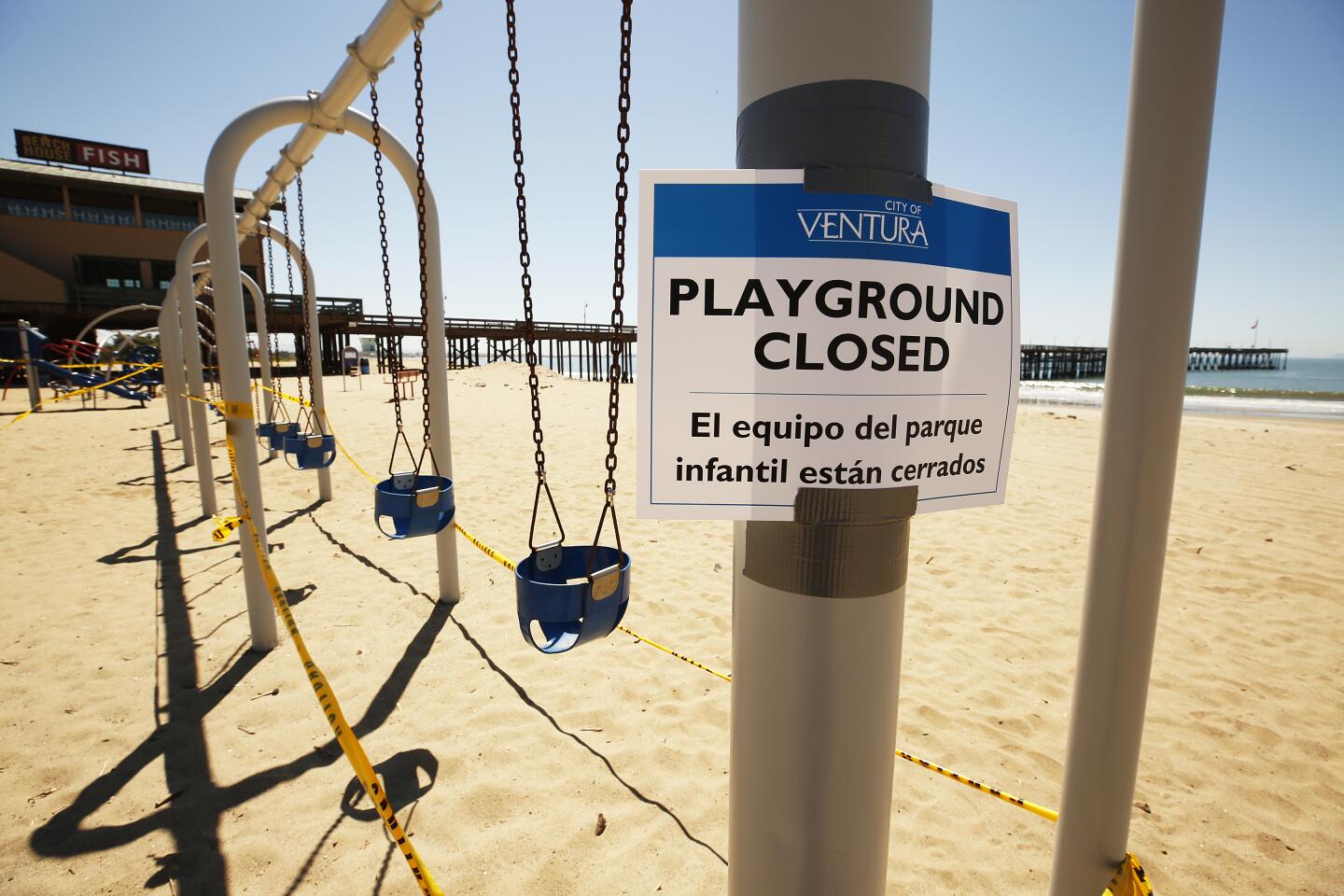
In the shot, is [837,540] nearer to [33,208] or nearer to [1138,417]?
[1138,417]

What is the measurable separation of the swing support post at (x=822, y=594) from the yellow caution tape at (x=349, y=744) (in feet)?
4.30

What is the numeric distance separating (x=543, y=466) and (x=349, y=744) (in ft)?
4.42

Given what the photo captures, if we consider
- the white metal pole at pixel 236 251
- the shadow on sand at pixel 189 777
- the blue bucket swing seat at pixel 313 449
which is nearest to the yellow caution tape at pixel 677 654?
the shadow on sand at pixel 189 777

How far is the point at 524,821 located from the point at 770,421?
2371 mm

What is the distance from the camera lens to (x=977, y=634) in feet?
13.8

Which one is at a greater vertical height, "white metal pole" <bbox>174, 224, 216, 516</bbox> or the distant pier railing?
the distant pier railing

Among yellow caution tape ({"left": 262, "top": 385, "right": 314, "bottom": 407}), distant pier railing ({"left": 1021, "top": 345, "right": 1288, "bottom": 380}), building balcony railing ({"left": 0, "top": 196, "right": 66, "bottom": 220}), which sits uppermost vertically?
building balcony railing ({"left": 0, "top": 196, "right": 66, "bottom": 220})

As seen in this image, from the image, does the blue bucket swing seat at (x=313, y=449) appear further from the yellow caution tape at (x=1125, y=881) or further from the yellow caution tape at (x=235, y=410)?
the yellow caution tape at (x=1125, y=881)

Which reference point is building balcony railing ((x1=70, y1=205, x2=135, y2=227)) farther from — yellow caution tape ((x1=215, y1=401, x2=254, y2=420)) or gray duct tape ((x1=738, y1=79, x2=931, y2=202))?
gray duct tape ((x1=738, y1=79, x2=931, y2=202))

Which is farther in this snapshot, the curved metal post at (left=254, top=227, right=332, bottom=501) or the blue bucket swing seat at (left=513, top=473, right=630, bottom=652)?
the curved metal post at (left=254, top=227, right=332, bottom=501)

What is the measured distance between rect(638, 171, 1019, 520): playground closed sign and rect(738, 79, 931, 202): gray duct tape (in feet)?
0.08

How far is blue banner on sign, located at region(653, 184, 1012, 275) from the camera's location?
0.98m

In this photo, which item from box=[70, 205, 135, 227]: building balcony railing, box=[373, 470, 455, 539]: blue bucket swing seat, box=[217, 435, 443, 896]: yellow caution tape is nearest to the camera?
box=[217, 435, 443, 896]: yellow caution tape

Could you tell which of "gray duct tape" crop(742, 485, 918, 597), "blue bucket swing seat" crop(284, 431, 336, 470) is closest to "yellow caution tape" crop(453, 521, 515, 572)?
"blue bucket swing seat" crop(284, 431, 336, 470)
